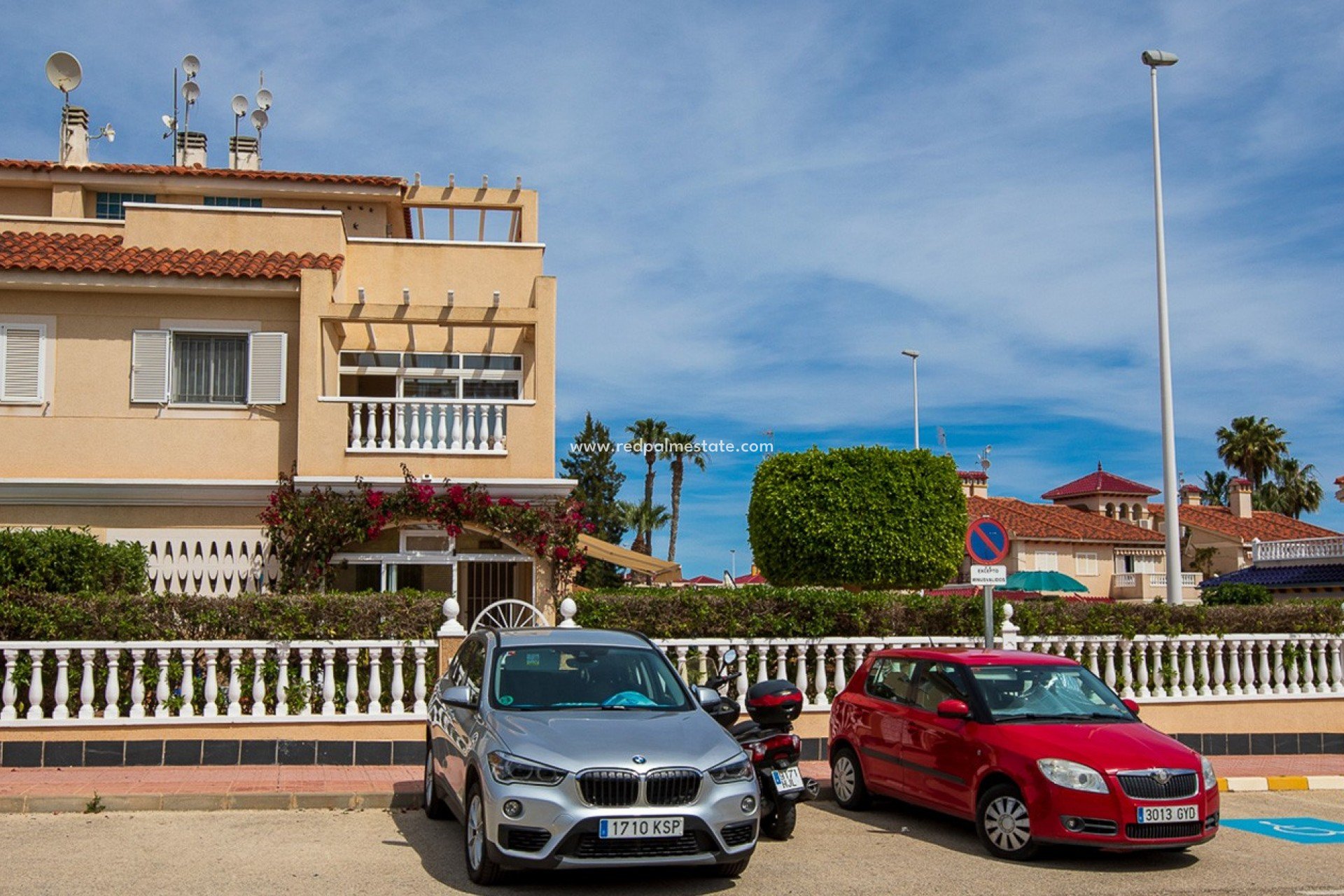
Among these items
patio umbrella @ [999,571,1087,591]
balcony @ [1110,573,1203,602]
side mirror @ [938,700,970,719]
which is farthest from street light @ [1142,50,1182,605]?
balcony @ [1110,573,1203,602]

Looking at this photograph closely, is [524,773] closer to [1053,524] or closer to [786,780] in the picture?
[786,780]

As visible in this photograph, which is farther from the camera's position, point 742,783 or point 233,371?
point 233,371

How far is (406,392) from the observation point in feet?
68.1

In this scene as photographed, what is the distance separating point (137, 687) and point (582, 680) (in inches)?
224

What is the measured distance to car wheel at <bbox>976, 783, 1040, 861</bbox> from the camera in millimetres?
9227

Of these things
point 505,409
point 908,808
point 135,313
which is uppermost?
point 135,313

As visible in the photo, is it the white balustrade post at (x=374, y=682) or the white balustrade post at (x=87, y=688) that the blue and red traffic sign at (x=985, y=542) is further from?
the white balustrade post at (x=87, y=688)

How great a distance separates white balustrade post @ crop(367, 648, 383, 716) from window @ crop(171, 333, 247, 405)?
6710 millimetres

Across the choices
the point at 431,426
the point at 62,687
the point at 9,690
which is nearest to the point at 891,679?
the point at 62,687

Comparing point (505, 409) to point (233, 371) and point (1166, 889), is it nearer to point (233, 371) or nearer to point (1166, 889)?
point (233, 371)

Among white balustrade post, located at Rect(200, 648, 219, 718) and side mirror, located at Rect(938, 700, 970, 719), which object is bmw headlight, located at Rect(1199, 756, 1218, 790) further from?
white balustrade post, located at Rect(200, 648, 219, 718)

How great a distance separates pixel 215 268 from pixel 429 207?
6269mm

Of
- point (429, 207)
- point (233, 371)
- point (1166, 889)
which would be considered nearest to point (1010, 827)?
point (1166, 889)

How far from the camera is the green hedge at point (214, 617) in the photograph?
42.2 feet
